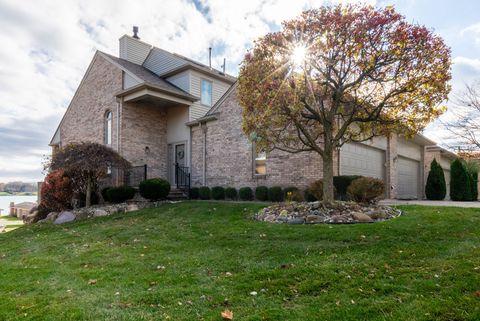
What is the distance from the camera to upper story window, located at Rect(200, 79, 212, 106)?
16.4 m

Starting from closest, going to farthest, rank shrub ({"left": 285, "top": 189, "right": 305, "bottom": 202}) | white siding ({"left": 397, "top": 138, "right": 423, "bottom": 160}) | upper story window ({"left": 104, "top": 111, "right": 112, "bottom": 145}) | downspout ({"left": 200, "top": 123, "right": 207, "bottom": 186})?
1. shrub ({"left": 285, "top": 189, "right": 305, "bottom": 202})
2. downspout ({"left": 200, "top": 123, "right": 207, "bottom": 186})
3. white siding ({"left": 397, "top": 138, "right": 423, "bottom": 160})
4. upper story window ({"left": 104, "top": 111, "right": 112, "bottom": 145})

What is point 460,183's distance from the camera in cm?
1453

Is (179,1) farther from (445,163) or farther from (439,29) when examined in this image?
(445,163)

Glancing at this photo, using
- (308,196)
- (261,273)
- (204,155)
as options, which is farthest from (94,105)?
(261,273)

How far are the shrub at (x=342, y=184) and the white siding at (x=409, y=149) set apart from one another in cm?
683

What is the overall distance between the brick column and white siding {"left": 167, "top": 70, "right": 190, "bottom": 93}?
9.86 m

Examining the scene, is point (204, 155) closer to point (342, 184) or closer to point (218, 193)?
point (218, 193)

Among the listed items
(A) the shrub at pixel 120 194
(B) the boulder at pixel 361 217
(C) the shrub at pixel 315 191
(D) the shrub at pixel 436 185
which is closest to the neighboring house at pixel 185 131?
(C) the shrub at pixel 315 191

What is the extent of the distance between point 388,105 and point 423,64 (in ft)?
4.14

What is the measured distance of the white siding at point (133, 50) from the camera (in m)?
17.5

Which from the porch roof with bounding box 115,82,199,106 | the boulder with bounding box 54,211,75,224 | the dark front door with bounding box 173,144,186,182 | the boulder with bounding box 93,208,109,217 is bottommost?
the boulder with bounding box 54,211,75,224

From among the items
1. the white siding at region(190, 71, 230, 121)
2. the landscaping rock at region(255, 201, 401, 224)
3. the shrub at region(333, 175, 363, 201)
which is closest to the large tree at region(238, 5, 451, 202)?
the landscaping rock at region(255, 201, 401, 224)

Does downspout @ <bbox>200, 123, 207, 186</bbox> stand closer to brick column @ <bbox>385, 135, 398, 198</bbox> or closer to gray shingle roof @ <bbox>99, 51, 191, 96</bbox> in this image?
gray shingle roof @ <bbox>99, 51, 191, 96</bbox>

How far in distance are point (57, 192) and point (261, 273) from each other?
12166mm
